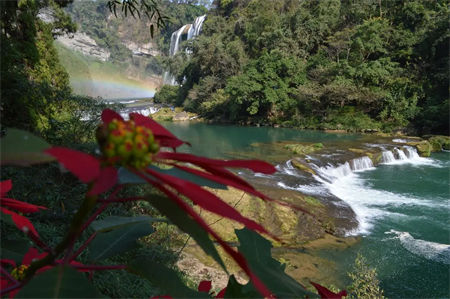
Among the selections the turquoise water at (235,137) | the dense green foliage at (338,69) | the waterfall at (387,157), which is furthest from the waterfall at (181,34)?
the waterfall at (387,157)

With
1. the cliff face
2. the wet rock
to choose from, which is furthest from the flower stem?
the cliff face

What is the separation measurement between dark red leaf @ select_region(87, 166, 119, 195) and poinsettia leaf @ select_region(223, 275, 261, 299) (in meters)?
0.24

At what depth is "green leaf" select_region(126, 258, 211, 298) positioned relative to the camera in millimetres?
351

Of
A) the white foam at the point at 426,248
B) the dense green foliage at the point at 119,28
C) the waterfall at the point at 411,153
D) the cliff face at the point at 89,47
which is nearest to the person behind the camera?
A: the white foam at the point at 426,248

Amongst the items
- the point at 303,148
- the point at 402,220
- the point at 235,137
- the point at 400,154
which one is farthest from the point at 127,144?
the point at 235,137

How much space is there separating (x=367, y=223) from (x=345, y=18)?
17.3m

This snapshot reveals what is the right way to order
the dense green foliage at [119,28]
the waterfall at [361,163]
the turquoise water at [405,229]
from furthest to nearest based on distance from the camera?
the dense green foliage at [119,28], the waterfall at [361,163], the turquoise water at [405,229]

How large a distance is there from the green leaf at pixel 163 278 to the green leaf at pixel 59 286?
0.30 ft

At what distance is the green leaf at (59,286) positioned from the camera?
25 centimetres

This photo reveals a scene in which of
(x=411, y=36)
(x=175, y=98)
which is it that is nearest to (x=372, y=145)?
(x=411, y=36)

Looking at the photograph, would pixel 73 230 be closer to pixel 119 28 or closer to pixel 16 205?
pixel 16 205

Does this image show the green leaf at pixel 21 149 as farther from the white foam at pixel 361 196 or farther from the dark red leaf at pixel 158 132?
the white foam at pixel 361 196

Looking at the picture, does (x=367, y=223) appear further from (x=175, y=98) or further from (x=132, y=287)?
(x=175, y=98)

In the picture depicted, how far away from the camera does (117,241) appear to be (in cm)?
44
